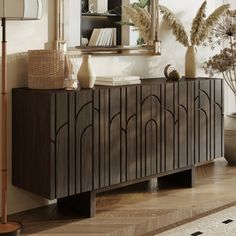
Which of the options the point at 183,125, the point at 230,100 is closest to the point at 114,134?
the point at 183,125

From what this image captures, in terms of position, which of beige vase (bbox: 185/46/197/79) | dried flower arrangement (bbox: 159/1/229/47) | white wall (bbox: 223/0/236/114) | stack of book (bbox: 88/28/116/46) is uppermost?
dried flower arrangement (bbox: 159/1/229/47)

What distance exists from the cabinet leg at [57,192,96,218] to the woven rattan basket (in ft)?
2.38

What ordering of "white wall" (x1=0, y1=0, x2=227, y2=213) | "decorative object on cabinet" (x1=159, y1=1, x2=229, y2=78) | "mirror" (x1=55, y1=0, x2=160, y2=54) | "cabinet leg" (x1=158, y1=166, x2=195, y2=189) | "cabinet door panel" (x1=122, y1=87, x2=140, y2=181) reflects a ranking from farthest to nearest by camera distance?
"decorative object on cabinet" (x1=159, y1=1, x2=229, y2=78) < "cabinet leg" (x1=158, y1=166, x2=195, y2=189) < "mirror" (x1=55, y1=0, x2=160, y2=54) < "cabinet door panel" (x1=122, y1=87, x2=140, y2=181) < "white wall" (x1=0, y1=0, x2=227, y2=213)

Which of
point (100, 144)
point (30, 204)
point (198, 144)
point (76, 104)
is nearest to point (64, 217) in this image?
point (30, 204)

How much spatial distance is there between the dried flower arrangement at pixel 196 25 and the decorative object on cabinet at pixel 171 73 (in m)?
0.39

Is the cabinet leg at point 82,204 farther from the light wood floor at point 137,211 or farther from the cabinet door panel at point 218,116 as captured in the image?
the cabinet door panel at point 218,116

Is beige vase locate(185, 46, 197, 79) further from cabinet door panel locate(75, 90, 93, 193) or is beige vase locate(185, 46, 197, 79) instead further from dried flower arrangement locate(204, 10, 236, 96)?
cabinet door panel locate(75, 90, 93, 193)

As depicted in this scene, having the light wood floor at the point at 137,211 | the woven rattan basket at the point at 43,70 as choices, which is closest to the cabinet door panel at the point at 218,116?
the light wood floor at the point at 137,211

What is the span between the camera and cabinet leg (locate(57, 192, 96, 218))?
363 centimetres

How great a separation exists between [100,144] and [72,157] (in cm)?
23

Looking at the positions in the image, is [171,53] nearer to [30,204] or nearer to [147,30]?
[147,30]

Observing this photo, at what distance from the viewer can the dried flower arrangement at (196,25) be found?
4551 millimetres

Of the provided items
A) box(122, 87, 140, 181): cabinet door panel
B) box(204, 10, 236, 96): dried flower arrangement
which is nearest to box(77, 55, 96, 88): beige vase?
box(122, 87, 140, 181): cabinet door panel

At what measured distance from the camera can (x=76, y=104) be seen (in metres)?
3.43
